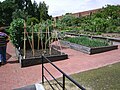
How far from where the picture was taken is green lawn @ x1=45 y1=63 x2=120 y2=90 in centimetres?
577

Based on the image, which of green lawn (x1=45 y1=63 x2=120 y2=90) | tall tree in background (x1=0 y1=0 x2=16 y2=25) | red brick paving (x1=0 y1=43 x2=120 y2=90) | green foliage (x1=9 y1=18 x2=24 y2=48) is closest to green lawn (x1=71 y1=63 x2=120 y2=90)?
green lawn (x1=45 y1=63 x2=120 y2=90)

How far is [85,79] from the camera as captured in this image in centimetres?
652

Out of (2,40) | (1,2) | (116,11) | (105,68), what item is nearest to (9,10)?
(1,2)

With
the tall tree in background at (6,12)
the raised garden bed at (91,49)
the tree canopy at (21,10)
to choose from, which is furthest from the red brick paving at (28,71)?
the tall tree in background at (6,12)

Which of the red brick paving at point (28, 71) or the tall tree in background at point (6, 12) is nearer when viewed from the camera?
the red brick paving at point (28, 71)

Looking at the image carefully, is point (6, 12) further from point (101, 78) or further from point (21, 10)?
point (101, 78)

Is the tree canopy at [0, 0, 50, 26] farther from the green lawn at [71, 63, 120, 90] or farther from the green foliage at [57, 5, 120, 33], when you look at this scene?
the green lawn at [71, 63, 120, 90]

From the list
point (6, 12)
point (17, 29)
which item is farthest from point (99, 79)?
point (6, 12)

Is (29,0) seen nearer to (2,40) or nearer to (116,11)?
(116,11)

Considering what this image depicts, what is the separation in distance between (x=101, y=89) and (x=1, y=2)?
35694 millimetres

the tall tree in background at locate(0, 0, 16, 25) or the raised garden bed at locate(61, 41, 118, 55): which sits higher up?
the tall tree in background at locate(0, 0, 16, 25)

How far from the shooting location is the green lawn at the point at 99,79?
5.77 meters

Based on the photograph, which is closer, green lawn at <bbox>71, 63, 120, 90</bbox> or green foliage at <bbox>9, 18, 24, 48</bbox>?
green lawn at <bbox>71, 63, 120, 90</bbox>

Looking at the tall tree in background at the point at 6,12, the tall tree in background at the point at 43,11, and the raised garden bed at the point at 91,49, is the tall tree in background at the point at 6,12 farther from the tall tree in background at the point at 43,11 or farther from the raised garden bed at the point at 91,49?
the raised garden bed at the point at 91,49
